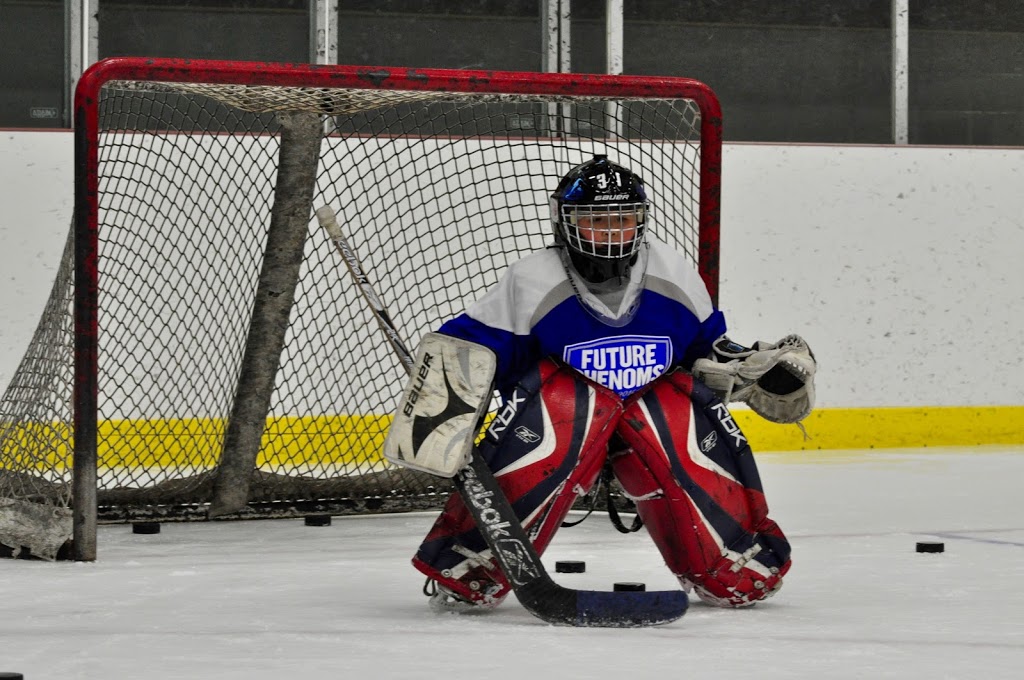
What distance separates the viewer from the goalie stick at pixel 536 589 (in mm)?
2990

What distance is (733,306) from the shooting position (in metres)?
6.78

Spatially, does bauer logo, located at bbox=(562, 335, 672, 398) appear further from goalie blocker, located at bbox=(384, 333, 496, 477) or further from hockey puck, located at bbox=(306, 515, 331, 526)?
hockey puck, located at bbox=(306, 515, 331, 526)

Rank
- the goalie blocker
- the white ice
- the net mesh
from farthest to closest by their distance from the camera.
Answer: the net mesh < the goalie blocker < the white ice

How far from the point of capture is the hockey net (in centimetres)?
412

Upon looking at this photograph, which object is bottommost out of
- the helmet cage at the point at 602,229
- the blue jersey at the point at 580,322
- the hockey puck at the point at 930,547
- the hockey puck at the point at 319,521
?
the hockey puck at the point at 319,521

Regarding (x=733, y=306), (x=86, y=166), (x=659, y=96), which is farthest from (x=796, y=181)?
(x=86, y=166)

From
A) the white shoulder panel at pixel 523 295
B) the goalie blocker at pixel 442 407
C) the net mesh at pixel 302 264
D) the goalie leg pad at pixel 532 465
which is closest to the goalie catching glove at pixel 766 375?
the goalie leg pad at pixel 532 465

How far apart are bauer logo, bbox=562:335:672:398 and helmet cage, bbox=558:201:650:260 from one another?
16 cm

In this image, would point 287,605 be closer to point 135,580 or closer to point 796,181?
point 135,580

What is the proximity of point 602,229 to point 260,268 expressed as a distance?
208cm

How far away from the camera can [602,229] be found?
3.20m

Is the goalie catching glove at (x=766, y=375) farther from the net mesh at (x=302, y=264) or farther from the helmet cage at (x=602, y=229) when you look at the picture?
the net mesh at (x=302, y=264)

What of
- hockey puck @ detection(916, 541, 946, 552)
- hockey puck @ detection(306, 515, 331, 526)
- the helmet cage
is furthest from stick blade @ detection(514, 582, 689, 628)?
hockey puck @ detection(306, 515, 331, 526)

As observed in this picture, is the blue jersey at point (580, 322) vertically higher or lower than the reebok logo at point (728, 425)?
higher
